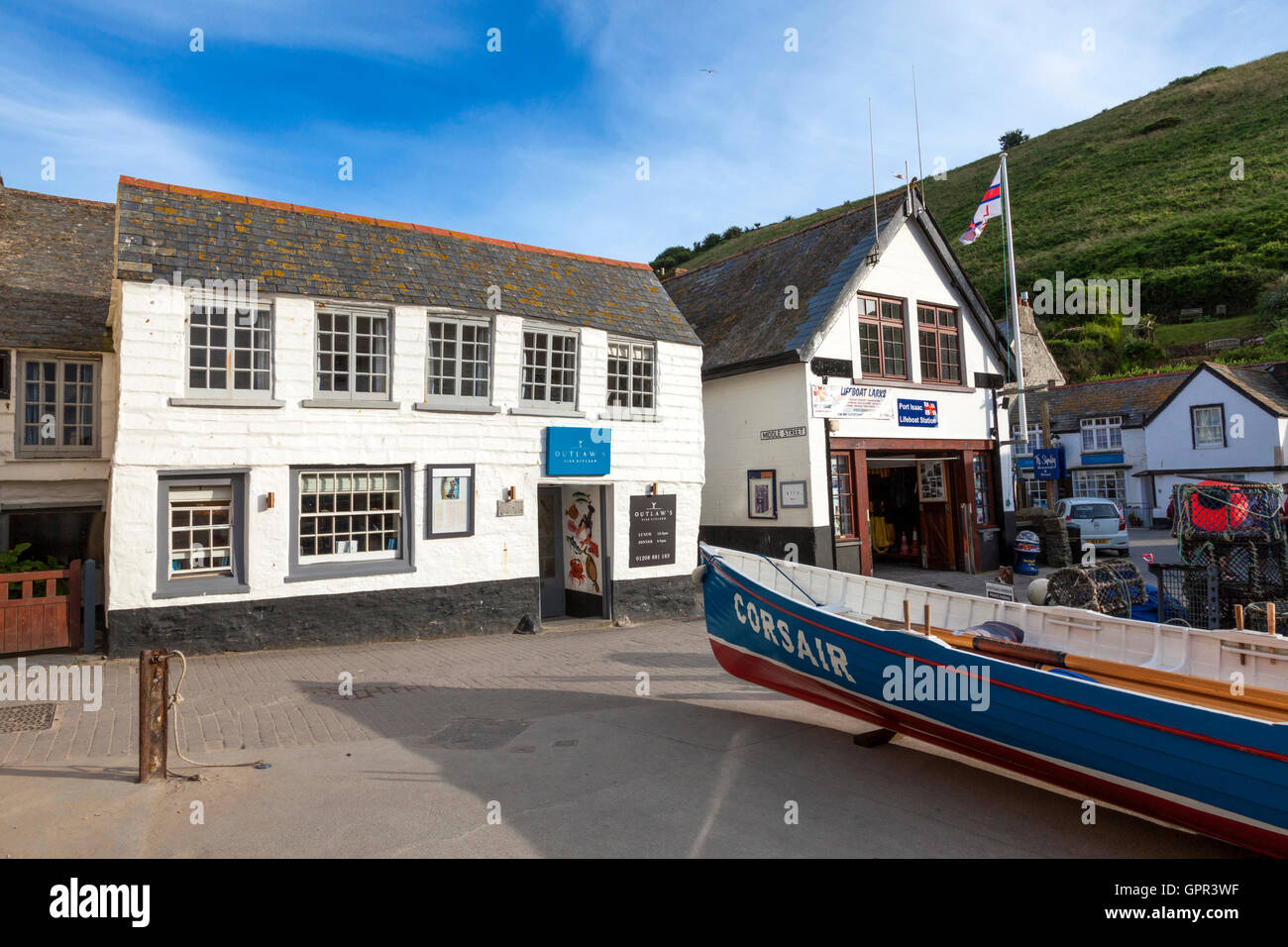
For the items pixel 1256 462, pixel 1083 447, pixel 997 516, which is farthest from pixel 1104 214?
pixel 997 516

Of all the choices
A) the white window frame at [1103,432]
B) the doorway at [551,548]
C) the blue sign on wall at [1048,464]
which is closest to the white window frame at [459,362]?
the doorway at [551,548]

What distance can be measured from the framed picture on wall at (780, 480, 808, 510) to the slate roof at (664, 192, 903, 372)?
108 inches

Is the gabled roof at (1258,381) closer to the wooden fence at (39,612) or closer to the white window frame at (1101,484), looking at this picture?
the white window frame at (1101,484)

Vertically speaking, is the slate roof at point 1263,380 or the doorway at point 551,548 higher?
the slate roof at point 1263,380

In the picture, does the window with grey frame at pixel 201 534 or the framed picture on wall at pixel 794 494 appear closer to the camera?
the window with grey frame at pixel 201 534

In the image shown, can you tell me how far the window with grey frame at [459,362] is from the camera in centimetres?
1313

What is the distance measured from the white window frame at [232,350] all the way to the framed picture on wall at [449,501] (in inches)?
107

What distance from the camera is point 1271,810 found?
14.3 feet

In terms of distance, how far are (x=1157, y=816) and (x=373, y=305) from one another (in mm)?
11539

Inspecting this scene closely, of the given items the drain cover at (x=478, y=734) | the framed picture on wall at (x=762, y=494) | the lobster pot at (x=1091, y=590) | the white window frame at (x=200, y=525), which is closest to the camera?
the drain cover at (x=478, y=734)

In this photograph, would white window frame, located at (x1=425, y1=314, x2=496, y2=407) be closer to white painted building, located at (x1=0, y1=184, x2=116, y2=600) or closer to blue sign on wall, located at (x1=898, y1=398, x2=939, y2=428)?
white painted building, located at (x1=0, y1=184, x2=116, y2=600)

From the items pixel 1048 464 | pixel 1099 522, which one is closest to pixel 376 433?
pixel 1099 522

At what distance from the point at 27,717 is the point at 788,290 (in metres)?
16.1
